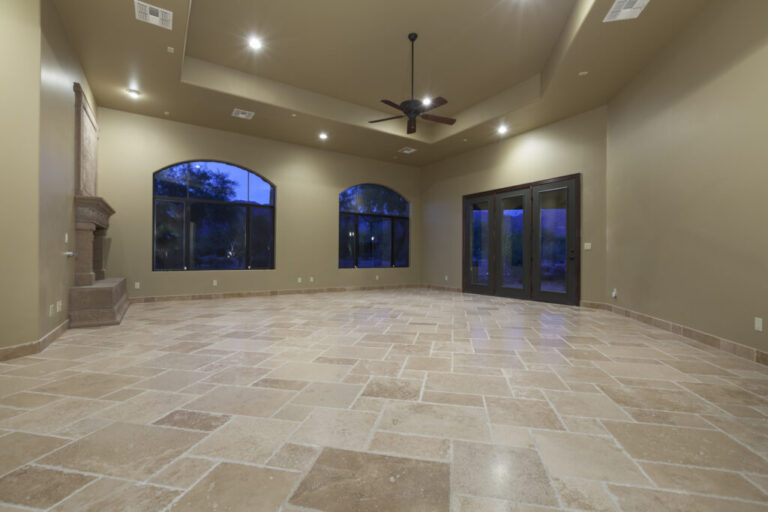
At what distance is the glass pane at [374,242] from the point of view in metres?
8.83

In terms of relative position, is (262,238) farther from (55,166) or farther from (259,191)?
(55,166)

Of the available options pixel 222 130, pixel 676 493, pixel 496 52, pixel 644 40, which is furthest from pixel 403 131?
pixel 676 493

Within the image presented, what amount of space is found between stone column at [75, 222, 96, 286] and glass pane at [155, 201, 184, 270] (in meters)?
2.12

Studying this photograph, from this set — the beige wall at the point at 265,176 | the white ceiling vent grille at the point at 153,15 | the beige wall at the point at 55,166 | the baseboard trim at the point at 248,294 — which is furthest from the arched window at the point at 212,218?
the white ceiling vent grille at the point at 153,15

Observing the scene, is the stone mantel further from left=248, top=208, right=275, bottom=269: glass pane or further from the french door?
the french door

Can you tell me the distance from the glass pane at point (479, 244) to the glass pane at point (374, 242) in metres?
2.14

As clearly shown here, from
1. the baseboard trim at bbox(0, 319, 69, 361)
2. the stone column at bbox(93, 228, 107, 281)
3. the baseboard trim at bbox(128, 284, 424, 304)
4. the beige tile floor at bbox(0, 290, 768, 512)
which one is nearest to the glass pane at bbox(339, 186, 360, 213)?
the baseboard trim at bbox(128, 284, 424, 304)

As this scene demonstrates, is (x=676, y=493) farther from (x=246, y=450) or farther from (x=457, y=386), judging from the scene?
(x=246, y=450)

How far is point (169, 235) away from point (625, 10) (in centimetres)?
734

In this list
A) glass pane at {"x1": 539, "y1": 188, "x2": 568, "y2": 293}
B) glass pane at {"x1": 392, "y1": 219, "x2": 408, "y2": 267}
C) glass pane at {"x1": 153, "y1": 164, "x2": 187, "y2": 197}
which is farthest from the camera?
glass pane at {"x1": 392, "y1": 219, "x2": 408, "y2": 267}

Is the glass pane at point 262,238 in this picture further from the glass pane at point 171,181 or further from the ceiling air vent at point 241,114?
the ceiling air vent at point 241,114

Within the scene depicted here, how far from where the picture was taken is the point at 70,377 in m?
2.44

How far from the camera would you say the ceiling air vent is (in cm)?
Result: 602

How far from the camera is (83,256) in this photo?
14.3ft
